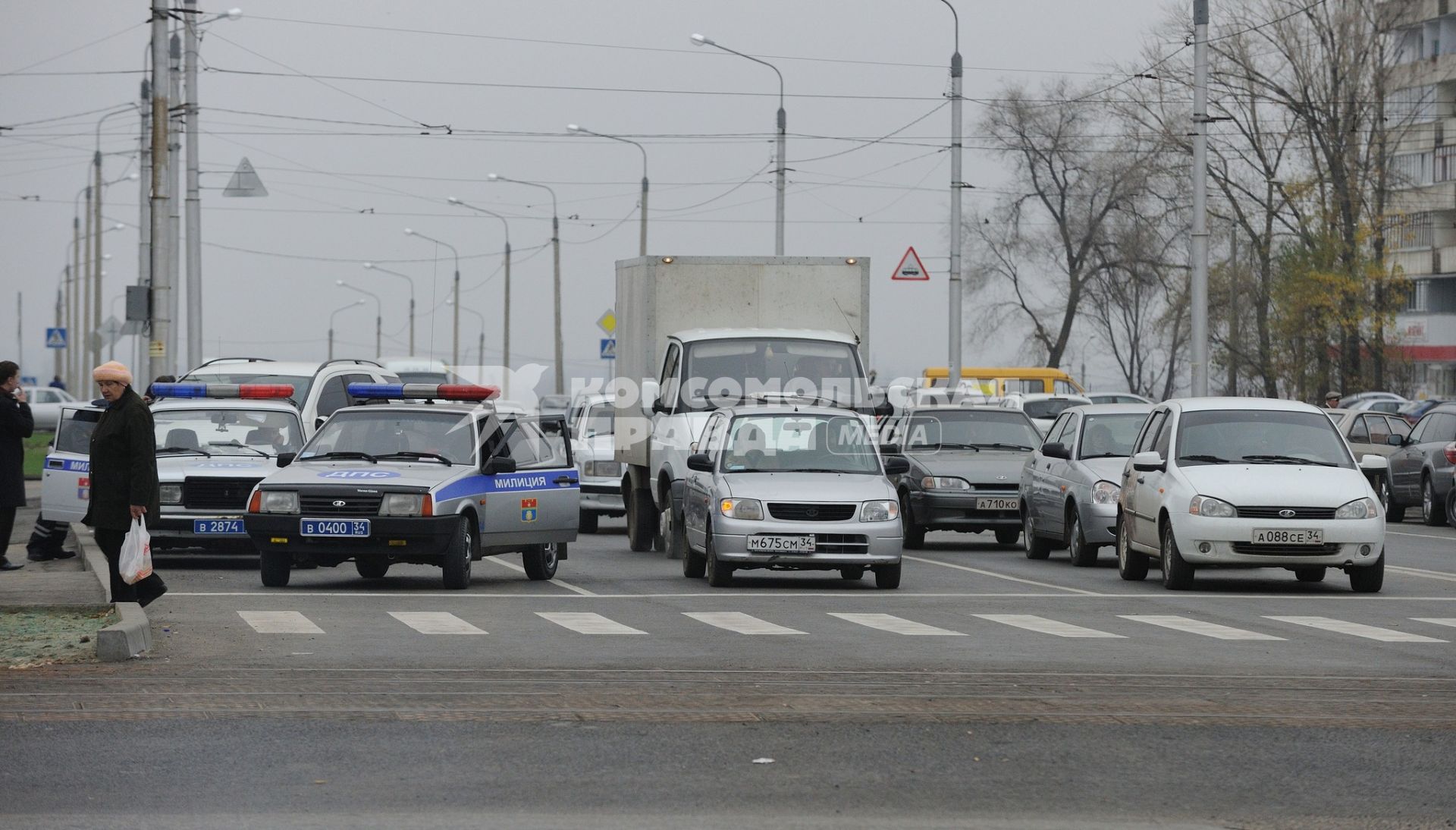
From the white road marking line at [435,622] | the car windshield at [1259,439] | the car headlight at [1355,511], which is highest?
the car windshield at [1259,439]

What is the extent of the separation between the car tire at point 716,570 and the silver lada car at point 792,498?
0.04 ft

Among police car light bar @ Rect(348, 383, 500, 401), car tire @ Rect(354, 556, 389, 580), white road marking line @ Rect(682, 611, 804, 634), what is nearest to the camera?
white road marking line @ Rect(682, 611, 804, 634)

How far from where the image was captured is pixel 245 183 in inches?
1416

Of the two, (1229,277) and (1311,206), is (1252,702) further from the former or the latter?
(1229,277)

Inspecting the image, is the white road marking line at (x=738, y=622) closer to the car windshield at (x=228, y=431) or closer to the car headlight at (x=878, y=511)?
the car headlight at (x=878, y=511)

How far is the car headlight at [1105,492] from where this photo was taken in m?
21.7

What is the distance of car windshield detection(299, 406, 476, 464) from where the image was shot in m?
18.7

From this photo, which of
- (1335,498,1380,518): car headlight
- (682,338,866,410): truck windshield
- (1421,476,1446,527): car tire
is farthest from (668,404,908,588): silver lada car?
(1421,476,1446,527): car tire

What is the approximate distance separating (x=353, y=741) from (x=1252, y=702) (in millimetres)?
4425

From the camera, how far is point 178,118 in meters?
38.8

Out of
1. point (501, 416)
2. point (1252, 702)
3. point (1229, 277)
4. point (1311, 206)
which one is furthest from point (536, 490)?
point (1229, 277)

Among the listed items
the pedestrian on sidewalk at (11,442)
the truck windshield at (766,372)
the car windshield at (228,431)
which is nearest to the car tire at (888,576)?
the truck windshield at (766,372)

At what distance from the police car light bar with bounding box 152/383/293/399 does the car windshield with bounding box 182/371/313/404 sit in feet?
12.6

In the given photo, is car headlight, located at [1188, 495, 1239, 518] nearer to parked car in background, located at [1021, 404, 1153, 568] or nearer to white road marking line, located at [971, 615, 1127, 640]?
white road marking line, located at [971, 615, 1127, 640]
